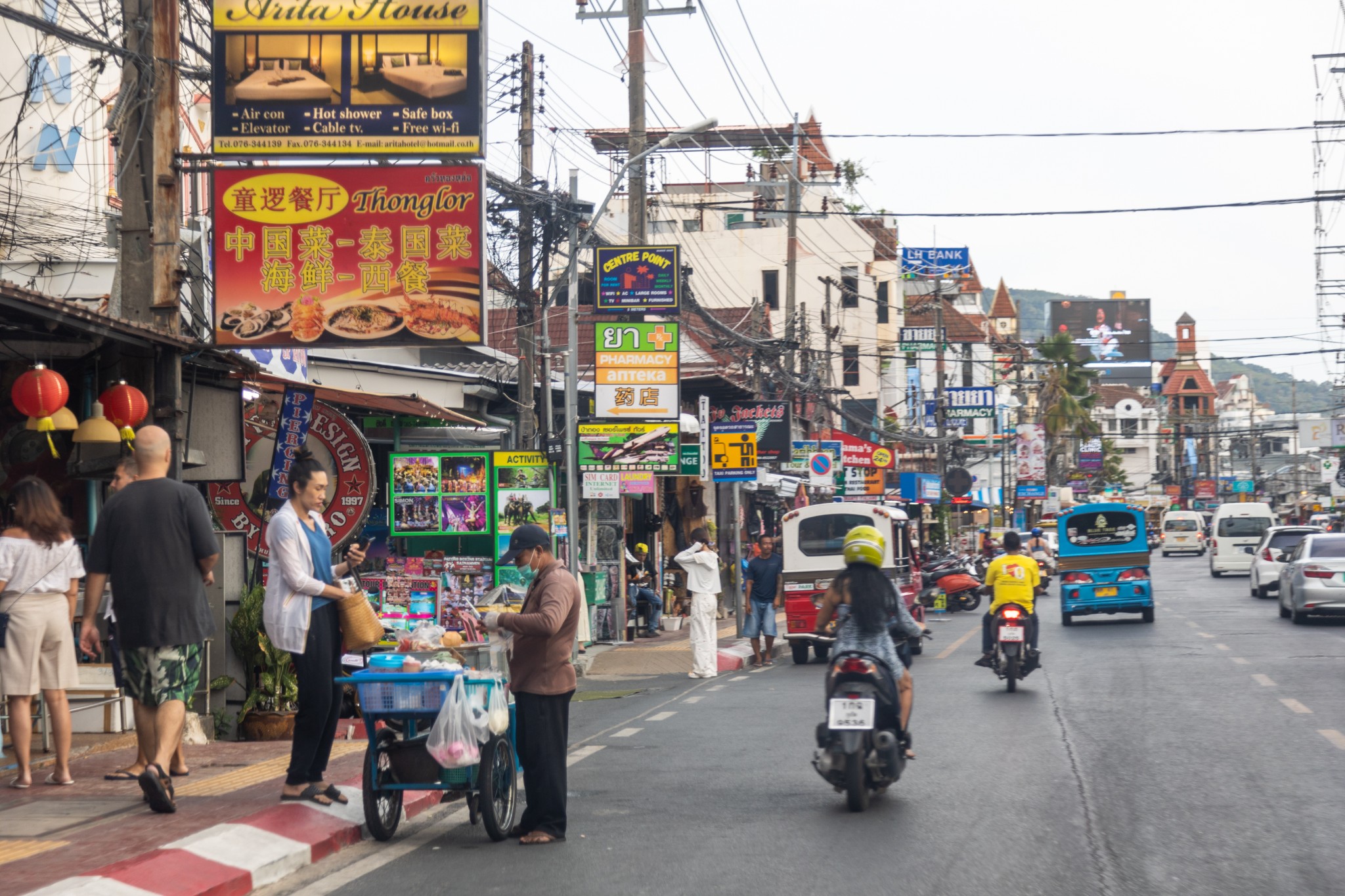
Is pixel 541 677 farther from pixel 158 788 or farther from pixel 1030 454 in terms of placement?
pixel 1030 454

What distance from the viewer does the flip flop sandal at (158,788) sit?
7641 millimetres

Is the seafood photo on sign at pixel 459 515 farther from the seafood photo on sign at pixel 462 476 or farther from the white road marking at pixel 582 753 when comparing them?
the white road marking at pixel 582 753

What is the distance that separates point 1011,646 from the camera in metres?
15.7

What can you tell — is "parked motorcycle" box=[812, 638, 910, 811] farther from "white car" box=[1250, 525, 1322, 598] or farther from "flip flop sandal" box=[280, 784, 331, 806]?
"white car" box=[1250, 525, 1322, 598]

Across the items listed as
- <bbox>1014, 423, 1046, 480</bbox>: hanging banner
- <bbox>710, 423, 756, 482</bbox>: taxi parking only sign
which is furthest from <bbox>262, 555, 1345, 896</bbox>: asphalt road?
<bbox>1014, 423, 1046, 480</bbox>: hanging banner

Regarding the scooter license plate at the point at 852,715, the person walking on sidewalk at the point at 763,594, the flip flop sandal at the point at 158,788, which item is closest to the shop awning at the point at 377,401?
the person walking on sidewalk at the point at 763,594

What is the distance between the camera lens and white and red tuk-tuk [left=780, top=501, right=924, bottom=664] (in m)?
21.5

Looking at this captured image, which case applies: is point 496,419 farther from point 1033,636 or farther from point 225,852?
point 225,852

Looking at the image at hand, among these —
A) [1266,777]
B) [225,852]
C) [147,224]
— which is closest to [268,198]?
[147,224]

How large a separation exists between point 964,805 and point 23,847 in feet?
17.2

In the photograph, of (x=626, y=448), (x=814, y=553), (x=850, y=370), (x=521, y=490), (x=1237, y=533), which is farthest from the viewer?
(x=850, y=370)

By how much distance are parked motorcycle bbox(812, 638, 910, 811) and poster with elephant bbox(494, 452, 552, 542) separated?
37.4 ft

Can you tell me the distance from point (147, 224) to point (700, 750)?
6.13 meters

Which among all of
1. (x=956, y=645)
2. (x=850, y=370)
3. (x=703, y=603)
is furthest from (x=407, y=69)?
(x=850, y=370)
